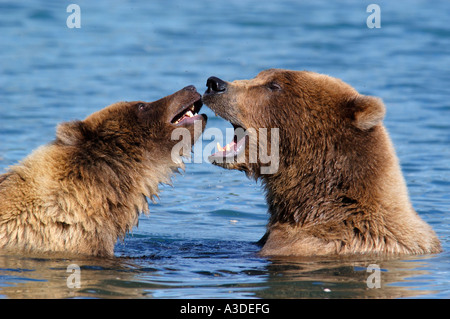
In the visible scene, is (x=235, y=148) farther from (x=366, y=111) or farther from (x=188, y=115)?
(x=366, y=111)

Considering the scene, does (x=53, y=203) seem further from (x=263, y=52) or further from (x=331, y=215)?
(x=263, y=52)

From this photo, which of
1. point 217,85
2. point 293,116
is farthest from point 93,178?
point 293,116

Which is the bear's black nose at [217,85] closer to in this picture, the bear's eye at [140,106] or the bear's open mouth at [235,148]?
the bear's open mouth at [235,148]

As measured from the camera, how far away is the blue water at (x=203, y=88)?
7.03 metres

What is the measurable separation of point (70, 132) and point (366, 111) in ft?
9.11

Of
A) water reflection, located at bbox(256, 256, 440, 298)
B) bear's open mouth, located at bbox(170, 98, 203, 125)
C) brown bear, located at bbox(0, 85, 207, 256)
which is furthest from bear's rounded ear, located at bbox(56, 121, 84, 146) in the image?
water reflection, located at bbox(256, 256, 440, 298)

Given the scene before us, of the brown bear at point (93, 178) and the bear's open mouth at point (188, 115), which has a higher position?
the bear's open mouth at point (188, 115)

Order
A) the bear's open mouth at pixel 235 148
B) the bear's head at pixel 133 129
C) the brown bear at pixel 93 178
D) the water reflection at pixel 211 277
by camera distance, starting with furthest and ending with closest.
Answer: the bear's open mouth at pixel 235 148 < the bear's head at pixel 133 129 < the brown bear at pixel 93 178 < the water reflection at pixel 211 277

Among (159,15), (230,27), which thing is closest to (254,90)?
(230,27)

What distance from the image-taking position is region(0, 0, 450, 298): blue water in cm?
703

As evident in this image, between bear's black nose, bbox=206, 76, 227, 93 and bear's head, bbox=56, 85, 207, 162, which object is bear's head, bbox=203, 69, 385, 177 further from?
bear's head, bbox=56, 85, 207, 162

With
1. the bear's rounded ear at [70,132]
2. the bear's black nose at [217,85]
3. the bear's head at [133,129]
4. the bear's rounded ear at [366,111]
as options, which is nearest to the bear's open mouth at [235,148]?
the bear's head at [133,129]

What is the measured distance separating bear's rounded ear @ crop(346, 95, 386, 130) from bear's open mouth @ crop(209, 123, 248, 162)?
1.16 metres

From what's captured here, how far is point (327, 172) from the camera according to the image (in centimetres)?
752
